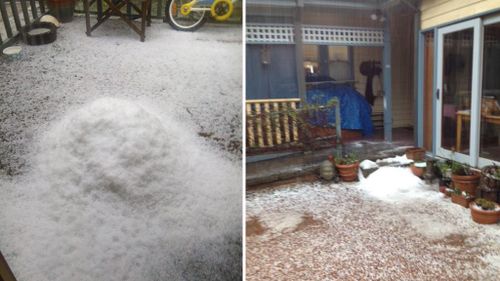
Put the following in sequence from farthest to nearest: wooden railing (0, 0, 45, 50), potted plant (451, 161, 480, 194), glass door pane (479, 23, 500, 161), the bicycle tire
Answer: potted plant (451, 161, 480, 194) → glass door pane (479, 23, 500, 161) → the bicycle tire → wooden railing (0, 0, 45, 50)

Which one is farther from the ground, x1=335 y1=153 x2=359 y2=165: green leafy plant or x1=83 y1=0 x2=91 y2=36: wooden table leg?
x1=83 y1=0 x2=91 y2=36: wooden table leg

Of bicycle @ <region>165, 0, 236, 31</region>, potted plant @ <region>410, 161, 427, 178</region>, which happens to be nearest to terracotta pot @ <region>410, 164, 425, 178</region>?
potted plant @ <region>410, 161, 427, 178</region>

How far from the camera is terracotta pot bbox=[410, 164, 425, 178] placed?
1.22 meters

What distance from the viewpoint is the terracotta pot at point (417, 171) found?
1.22 meters

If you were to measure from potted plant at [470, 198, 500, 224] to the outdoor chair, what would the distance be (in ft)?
4.16

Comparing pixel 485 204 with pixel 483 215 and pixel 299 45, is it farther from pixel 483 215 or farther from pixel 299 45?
pixel 299 45

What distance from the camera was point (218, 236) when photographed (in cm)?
103

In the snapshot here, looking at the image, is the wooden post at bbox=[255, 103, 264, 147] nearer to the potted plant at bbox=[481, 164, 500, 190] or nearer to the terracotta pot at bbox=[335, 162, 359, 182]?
the terracotta pot at bbox=[335, 162, 359, 182]

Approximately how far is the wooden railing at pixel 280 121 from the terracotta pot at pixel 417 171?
1.05 ft

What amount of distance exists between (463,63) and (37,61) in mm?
1445

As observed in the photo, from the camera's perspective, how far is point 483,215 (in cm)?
109

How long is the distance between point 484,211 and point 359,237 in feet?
1.44

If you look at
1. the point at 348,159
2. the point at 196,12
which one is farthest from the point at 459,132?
the point at 196,12

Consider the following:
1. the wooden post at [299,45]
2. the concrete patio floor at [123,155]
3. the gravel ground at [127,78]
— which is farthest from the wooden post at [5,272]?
the wooden post at [299,45]
